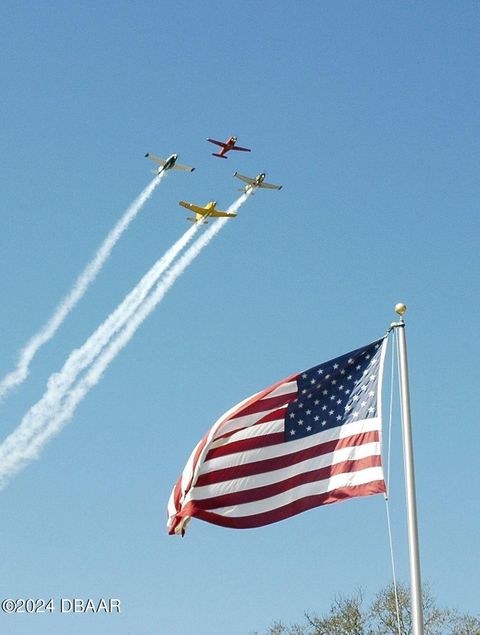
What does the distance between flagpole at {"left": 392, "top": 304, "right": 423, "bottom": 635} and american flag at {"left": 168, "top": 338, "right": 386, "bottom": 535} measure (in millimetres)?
940

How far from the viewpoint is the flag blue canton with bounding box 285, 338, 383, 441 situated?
18.7m

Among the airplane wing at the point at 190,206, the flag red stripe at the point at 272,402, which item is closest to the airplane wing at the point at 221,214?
the airplane wing at the point at 190,206

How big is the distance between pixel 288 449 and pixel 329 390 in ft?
4.55

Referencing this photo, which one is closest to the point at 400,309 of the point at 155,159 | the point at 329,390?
the point at 329,390

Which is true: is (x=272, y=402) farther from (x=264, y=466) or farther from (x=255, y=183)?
(x=255, y=183)

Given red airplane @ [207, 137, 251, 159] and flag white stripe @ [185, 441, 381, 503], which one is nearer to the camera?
flag white stripe @ [185, 441, 381, 503]

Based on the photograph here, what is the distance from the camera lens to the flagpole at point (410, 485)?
15.1m

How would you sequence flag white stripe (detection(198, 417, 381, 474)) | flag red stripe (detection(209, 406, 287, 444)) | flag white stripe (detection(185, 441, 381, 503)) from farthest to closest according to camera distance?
flag red stripe (detection(209, 406, 287, 444))
flag white stripe (detection(198, 417, 381, 474))
flag white stripe (detection(185, 441, 381, 503))

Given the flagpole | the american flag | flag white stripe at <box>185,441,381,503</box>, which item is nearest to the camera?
the flagpole

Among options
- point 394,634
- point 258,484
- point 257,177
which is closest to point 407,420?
point 258,484

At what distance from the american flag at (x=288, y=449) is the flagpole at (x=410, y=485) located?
940 millimetres

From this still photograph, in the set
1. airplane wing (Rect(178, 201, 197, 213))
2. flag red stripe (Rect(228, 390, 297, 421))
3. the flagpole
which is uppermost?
airplane wing (Rect(178, 201, 197, 213))

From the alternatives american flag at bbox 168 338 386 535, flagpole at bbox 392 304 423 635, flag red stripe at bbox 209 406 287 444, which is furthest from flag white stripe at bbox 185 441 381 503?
flagpole at bbox 392 304 423 635

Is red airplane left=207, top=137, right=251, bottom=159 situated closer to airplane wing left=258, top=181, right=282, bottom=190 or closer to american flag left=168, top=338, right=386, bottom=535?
airplane wing left=258, top=181, right=282, bottom=190
